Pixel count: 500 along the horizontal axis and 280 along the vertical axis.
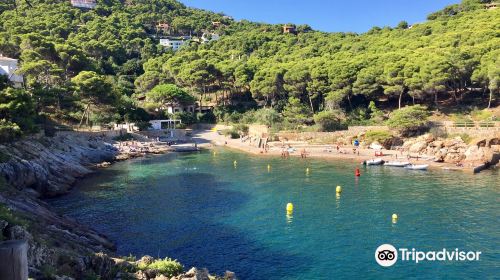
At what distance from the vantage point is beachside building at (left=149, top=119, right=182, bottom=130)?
7806 cm

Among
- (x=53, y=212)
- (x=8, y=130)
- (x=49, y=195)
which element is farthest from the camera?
(x=49, y=195)

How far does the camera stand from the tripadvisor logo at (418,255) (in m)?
20.6

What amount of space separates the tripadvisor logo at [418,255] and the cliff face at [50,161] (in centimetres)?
2492

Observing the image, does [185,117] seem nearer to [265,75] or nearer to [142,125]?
[142,125]

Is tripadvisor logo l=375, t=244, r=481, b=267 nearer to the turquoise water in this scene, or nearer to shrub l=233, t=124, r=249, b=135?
the turquoise water

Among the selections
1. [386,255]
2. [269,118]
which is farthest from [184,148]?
[386,255]

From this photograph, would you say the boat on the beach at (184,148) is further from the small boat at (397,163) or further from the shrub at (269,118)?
the small boat at (397,163)

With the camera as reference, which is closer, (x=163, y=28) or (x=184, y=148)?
(x=184, y=148)

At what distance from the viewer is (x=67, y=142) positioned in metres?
50.9

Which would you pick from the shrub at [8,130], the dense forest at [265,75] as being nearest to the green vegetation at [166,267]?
the shrub at [8,130]

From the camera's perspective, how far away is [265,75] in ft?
271

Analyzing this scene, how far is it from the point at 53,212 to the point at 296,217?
15760mm

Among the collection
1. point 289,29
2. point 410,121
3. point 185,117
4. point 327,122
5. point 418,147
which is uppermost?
point 289,29


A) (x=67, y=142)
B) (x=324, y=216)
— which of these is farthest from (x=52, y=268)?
(x=67, y=142)
